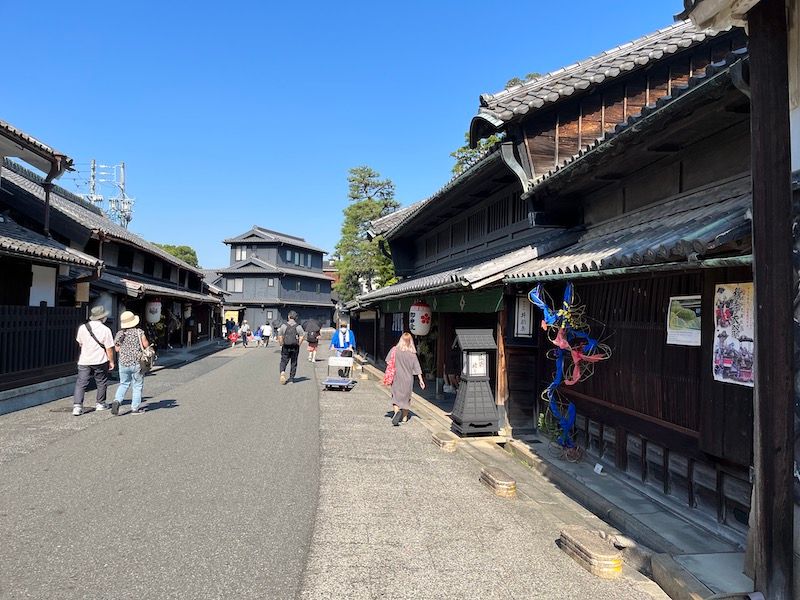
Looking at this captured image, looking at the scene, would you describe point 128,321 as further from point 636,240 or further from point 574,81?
point 574,81

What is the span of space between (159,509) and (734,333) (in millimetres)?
5672

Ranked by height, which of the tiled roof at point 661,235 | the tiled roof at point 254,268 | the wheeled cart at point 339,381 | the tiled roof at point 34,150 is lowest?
the wheeled cart at point 339,381

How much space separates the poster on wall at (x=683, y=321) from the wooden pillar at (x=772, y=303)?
2.03m

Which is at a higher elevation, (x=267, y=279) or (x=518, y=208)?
→ (x=267, y=279)

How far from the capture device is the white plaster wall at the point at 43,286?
40.9 ft

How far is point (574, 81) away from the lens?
936 centimetres

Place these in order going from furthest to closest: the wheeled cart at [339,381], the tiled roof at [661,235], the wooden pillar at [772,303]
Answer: the wheeled cart at [339,381], the tiled roof at [661,235], the wooden pillar at [772,303]

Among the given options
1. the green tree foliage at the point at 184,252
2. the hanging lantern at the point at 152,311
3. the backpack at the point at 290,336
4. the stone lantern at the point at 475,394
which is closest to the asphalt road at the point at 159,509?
the stone lantern at the point at 475,394

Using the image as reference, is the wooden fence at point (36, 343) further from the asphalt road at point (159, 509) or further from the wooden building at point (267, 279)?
the wooden building at point (267, 279)

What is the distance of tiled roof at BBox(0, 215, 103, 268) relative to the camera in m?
10.2

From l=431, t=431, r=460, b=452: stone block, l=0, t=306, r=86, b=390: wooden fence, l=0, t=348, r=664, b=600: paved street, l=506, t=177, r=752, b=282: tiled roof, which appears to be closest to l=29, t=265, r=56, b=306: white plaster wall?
l=0, t=306, r=86, b=390: wooden fence

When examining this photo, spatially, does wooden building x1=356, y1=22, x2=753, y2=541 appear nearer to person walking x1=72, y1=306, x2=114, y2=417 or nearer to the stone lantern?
the stone lantern

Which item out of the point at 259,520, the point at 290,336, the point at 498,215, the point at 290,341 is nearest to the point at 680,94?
the point at 259,520

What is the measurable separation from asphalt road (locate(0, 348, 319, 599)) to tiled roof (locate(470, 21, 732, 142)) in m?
6.37
